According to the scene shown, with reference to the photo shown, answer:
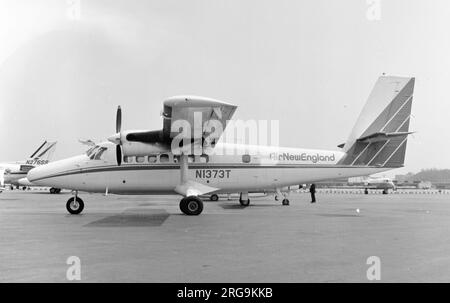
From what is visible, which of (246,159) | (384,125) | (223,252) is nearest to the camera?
(223,252)

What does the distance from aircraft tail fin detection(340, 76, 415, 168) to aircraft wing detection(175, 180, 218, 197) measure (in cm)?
653

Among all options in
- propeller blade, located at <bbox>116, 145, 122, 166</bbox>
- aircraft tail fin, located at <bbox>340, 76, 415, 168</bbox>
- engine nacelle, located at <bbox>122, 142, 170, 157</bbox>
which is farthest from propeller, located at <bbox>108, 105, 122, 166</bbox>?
aircraft tail fin, located at <bbox>340, 76, 415, 168</bbox>

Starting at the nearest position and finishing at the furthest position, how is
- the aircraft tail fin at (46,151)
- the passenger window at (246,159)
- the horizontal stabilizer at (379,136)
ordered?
the horizontal stabilizer at (379,136) < the passenger window at (246,159) < the aircraft tail fin at (46,151)

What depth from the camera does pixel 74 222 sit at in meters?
14.8

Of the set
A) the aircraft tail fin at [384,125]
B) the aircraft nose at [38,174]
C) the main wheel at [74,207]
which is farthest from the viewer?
the aircraft tail fin at [384,125]

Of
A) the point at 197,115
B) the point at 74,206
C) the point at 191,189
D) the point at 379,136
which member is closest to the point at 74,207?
the point at 74,206

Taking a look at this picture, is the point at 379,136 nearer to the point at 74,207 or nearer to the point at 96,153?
the point at 96,153

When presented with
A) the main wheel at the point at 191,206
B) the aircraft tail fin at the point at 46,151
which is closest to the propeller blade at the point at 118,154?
the main wheel at the point at 191,206

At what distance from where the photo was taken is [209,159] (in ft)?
63.2

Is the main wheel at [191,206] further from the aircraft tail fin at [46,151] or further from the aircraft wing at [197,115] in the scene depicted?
the aircraft tail fin at [46,151]

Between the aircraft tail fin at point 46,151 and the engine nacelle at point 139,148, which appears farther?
the aircraft tail fin at point 46,151

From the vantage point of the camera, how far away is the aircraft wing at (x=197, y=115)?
14609mm

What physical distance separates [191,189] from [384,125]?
9.45 meters

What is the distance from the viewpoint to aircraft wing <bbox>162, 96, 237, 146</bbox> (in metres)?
14.6
